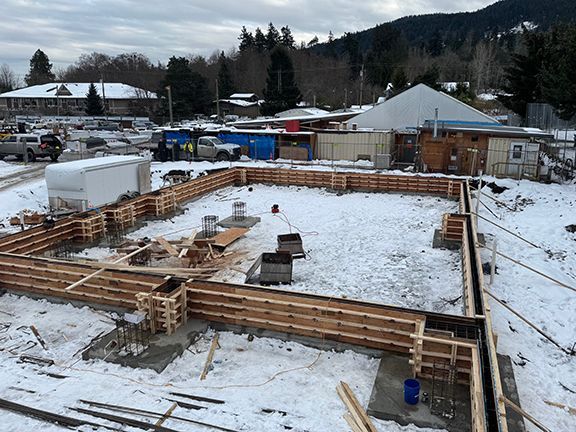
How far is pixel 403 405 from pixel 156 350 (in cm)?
488

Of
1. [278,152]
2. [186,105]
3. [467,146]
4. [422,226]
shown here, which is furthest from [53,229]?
[186,105]

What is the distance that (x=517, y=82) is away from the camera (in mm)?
36938

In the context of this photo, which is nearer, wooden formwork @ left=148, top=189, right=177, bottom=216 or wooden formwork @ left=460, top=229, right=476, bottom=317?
wooden formwork @ left=460, top=229, right=476, bottom=317

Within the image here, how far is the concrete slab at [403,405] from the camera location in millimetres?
7160

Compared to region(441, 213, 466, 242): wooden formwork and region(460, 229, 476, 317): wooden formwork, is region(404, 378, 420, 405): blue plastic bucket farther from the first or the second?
region(441, 213, 466, 242): wooden formwork

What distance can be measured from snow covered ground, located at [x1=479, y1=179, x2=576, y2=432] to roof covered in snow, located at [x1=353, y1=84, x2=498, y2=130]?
20532mm

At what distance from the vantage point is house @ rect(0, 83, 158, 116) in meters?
84.8

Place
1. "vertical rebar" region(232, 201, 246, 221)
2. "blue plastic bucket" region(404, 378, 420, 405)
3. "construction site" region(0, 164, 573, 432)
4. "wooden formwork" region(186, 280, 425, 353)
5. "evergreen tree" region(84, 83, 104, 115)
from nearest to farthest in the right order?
"construction site" region(0, 164, 573, 432)
"blue plastic bucket" region(404, 378, 420, 405)
"wooden formwork" region(186, 280, 425, 353)
"vertical rebar" region(232, 201, 246, 221)
"evergreen tree" region(84, 83, 104, 115)

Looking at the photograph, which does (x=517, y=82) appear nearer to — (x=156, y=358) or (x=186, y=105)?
(x=156, y=358)

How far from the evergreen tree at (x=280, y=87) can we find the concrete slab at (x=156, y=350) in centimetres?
5713

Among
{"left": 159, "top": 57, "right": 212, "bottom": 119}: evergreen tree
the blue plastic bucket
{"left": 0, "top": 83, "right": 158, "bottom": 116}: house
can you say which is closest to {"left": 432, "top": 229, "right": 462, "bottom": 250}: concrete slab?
the blue plastic bucket

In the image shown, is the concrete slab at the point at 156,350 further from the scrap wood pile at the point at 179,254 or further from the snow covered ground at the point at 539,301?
the snow covered ground at the point at 539,301

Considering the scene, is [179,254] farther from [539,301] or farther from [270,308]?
[539,301]

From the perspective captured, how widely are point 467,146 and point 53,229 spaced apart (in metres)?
23.9
